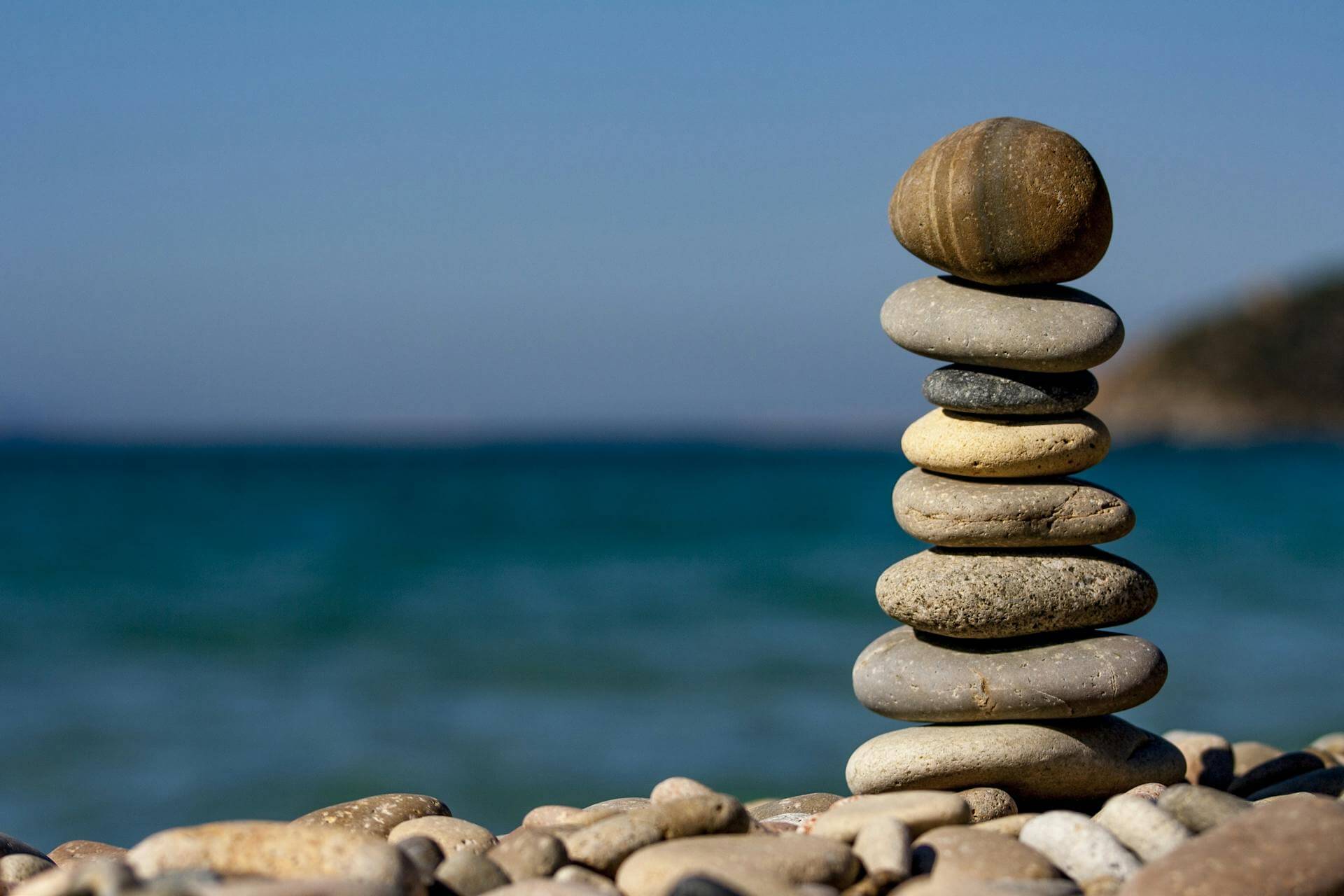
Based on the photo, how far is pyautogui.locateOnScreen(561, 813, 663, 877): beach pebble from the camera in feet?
12.5

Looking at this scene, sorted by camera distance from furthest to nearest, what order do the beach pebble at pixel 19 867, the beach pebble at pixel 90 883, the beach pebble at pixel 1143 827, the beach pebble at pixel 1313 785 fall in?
the beach pebble at pixel 1313 785 → the beach pebble at pixel 19 867 → the beach pebble at pixel 1143 827 → the beach pebble at pixel 90 883

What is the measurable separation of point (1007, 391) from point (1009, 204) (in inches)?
28.1

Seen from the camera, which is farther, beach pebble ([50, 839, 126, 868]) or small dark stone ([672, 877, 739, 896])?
beach pebble ([50, 839, 126, 868])

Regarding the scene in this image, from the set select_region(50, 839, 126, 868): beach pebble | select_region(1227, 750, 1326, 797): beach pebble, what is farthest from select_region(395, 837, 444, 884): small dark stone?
select_region(1227, 750, 1326, 797): beach pebble

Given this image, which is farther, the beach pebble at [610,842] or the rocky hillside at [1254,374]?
the rocky hillside at [1254,374]

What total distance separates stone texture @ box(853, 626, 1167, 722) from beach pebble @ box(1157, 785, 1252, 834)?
753 millimetres

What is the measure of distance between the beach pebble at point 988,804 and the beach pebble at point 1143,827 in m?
0.76

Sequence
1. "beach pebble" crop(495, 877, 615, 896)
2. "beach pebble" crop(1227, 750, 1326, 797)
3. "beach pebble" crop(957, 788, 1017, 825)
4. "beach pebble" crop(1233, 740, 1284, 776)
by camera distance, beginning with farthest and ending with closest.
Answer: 1. "beach pebble" crop(1233, 740, 1284, 776)
2. "beach pebble" crop(1227, 750, 1326, 797)
3. "beach pebble" crop(957, 788, 1017, 825)
4. "beach pebble" crop(495, 877, 615, 896)

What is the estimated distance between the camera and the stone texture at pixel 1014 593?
194 inches

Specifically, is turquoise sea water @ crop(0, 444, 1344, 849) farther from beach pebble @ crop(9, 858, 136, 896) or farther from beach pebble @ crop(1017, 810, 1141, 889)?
beach pebble @ crop(9, 858, 136, 896)

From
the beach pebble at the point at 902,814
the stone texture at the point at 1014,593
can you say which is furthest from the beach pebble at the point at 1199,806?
the stone texture at the point at 1014,593

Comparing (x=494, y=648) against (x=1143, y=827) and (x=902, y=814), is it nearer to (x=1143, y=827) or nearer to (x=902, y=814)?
(x=902, y=814)

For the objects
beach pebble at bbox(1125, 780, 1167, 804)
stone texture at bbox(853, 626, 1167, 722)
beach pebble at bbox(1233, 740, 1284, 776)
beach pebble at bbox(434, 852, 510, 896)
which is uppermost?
stone texture at bbox(853, 626, 1167, 722)

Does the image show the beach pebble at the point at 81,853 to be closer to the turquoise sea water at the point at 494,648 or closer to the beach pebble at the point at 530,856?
the beach pebble at the point at 530,856
